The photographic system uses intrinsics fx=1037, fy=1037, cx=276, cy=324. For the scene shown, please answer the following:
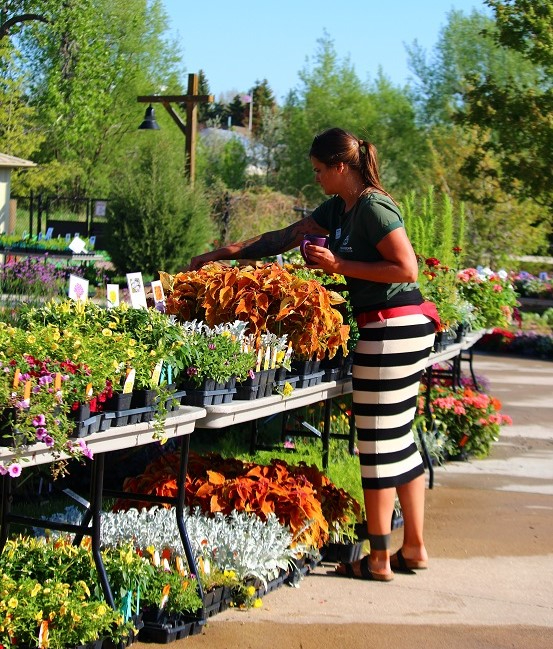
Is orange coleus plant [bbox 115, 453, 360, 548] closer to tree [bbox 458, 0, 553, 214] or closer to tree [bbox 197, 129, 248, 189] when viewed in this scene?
tree [bbox 458, 0, 553, 214]

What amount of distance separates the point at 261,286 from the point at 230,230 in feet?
53.4

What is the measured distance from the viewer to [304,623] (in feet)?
12.9

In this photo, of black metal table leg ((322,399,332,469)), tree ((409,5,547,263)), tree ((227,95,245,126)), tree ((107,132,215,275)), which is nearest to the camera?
black metal table leg ((322,399,332,469))

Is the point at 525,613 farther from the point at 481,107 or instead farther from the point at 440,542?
the point at 481,107

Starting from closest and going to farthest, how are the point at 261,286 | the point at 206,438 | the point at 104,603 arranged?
the point at 104,603 < the point at 261,286 < the point at 206,438

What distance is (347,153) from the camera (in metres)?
4.25

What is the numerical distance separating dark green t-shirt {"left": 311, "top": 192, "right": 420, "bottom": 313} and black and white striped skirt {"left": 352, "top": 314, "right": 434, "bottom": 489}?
10 centimetres

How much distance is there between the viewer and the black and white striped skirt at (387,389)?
13.9 ft

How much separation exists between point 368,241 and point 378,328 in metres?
0.36

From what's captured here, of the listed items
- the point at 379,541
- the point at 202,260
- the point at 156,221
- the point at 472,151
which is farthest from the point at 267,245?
the point at 472,151

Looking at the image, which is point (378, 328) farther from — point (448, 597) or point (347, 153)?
point (448, 597)

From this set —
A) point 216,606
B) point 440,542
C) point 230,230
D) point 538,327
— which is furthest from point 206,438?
point 230,230

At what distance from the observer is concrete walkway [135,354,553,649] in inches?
151

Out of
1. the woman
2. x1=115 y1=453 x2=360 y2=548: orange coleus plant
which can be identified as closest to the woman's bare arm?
the woman
